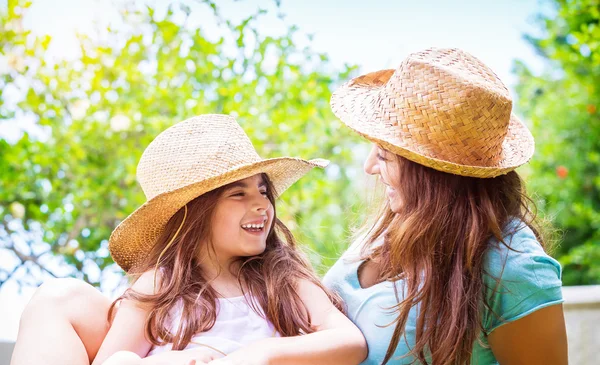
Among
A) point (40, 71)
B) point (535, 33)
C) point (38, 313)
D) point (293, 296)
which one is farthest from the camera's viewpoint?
point (535, 33)

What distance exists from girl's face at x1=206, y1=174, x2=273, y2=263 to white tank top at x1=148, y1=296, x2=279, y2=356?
0.51 ft

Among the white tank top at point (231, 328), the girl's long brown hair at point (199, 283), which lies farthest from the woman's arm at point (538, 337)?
the white tank top at point (231, 328)

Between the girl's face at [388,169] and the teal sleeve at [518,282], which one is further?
the girl's face at [388,169]

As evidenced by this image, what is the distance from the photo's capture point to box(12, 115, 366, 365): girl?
1.77 m

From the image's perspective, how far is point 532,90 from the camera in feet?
27.2

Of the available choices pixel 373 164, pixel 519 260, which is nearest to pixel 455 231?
pixel 519 260

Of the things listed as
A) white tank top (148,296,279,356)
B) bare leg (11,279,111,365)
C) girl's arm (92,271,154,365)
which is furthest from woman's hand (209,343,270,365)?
bare leg (11,279,111,365)

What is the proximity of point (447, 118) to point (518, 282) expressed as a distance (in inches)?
17.2

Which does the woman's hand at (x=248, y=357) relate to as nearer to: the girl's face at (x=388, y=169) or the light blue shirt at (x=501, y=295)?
the light blue shirt at (x=501, y=295)

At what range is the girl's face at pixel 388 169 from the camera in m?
1.80

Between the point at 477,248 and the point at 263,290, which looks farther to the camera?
the point at 263,290

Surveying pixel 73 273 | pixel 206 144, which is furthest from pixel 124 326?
pixel 73 273

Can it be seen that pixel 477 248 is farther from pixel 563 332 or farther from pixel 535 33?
pixel 535 33

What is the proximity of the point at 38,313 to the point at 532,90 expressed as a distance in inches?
299
